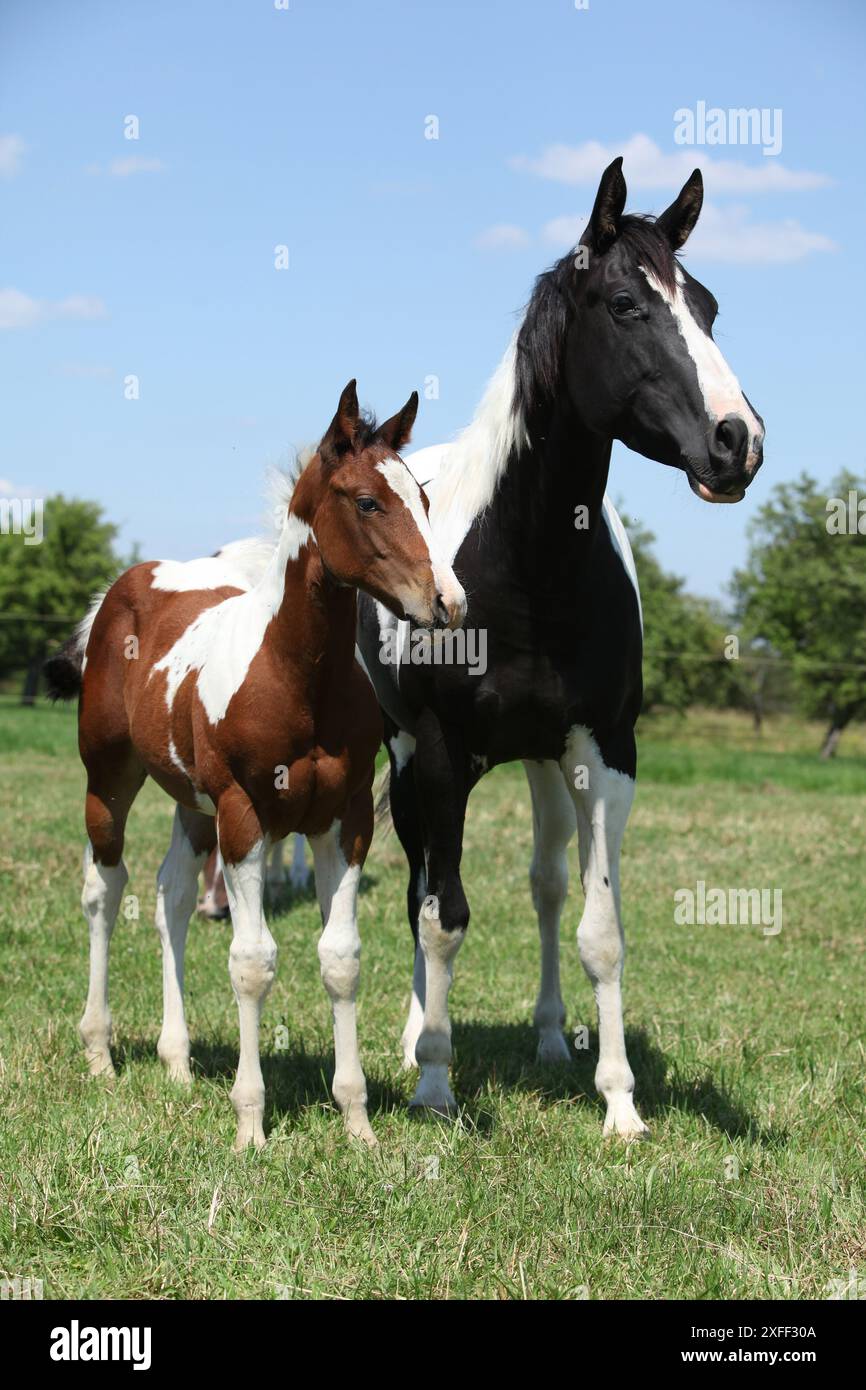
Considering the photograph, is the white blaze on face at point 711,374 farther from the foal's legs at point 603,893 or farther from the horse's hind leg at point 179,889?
the horse's hind leg at point 179,889

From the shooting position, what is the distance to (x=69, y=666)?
556 centimetres

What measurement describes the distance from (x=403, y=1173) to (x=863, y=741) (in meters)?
48.5

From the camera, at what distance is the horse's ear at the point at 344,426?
3.83m

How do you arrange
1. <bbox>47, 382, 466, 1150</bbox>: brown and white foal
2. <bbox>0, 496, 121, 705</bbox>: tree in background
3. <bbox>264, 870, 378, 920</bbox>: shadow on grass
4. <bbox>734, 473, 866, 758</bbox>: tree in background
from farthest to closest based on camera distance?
<bbox>0, 496, 121, 705</bbox>: tree in background, <bbox>734, 473, 866, 758</bbox>: tree in background, <bbox>264, 870, 378, 920</bbox>: shadow on grass, <bbox>47, 382, 466, 1150</bbox>: brown and white foal

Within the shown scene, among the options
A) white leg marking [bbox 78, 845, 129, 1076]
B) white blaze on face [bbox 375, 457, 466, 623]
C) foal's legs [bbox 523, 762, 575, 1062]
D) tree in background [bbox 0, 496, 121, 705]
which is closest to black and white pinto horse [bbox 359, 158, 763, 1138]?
white blaze on face [bbox 375, 457, 466, 623]

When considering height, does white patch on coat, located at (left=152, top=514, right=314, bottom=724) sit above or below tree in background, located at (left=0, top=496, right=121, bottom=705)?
below

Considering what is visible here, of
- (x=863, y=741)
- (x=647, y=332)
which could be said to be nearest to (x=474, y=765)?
(x=647, y=332)

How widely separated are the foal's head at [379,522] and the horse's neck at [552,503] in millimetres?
614

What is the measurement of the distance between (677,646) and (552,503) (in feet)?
184

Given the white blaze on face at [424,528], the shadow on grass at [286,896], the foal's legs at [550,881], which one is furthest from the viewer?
the shadow on grass at [286,896]

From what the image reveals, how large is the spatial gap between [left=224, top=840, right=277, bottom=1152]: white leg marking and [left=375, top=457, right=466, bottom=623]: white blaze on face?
1.14 meters

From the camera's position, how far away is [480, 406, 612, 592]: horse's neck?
172 inches

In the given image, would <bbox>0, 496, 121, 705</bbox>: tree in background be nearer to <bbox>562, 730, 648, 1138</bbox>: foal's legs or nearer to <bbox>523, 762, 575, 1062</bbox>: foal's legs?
<bbox>523, 762, 575, 1062</bbox>: foal's legs

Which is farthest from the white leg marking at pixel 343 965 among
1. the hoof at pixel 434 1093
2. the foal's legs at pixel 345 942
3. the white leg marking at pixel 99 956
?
the white leg marking at pixel 99 956
